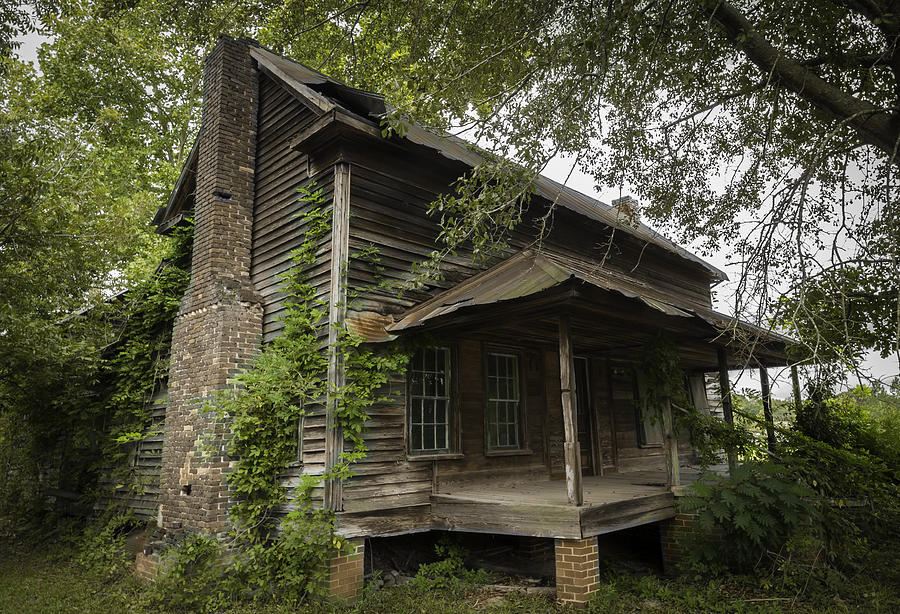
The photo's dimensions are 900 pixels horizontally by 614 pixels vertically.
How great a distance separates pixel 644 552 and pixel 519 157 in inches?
273

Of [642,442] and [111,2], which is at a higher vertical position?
[111,2]

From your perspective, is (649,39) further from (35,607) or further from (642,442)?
(35,607)

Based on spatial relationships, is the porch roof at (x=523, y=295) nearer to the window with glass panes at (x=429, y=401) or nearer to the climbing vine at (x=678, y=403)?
the climbing vine at (x=678, y=403)

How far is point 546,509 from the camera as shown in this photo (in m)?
6.86

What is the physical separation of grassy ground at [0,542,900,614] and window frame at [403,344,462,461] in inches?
67.6

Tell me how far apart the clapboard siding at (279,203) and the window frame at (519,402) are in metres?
3.21

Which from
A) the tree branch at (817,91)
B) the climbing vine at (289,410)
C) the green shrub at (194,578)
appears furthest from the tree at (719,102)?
the green shrub at (194,578)

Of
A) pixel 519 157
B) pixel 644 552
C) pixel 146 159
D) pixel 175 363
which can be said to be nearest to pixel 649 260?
pixel 644 552

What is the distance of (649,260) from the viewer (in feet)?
46.8

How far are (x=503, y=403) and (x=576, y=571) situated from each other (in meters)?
3.61

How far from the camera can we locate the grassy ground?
638 centimetres

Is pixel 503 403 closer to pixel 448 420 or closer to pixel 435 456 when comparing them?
pixel 448 420

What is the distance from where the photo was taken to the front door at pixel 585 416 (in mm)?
11578

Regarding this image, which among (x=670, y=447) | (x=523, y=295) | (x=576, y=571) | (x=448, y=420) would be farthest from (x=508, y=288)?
(x=670, y=447)
